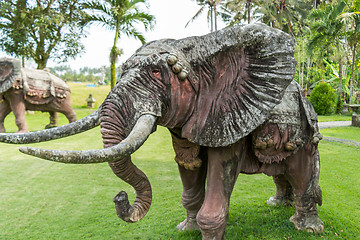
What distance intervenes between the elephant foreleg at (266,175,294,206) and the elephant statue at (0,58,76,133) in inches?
272

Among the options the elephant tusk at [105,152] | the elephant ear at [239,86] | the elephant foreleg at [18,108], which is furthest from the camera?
the elephant foreleg at [18,108]

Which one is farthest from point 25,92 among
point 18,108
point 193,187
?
point 193,187

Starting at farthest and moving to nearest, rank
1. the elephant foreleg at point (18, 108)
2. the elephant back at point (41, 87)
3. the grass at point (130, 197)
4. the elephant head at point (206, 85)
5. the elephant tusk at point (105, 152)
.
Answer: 1. the elephant back at point (41, 87)
2. the elephant foreleg at point (18, 108)
3. the grass at point (130, 197)
4. the elephant head at point (206, 85)
5. the elephant tusk at point (105, 152)

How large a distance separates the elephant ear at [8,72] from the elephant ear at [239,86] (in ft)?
23.5

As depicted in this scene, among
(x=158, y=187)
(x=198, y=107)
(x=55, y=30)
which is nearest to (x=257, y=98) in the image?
(x=198, y=107)

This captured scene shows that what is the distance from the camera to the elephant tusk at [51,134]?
182 centimetres

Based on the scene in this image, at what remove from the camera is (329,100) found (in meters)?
16.4

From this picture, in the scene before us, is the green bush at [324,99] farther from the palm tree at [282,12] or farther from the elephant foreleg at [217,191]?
the elephant foreleg at [217,191]

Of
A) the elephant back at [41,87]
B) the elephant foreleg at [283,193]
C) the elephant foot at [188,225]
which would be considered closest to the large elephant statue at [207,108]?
the elephant foot at [188,225]

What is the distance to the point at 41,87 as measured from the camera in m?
8.52

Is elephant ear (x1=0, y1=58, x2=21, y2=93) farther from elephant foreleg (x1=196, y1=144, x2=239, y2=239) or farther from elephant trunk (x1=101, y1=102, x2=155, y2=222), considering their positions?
elephant foreleg (x1=196, y1=144, x2=239, y2=239)

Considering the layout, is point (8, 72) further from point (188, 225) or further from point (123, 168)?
point (123, 168)

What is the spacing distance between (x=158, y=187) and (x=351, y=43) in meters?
14.2

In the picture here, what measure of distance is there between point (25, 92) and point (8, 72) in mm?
635
